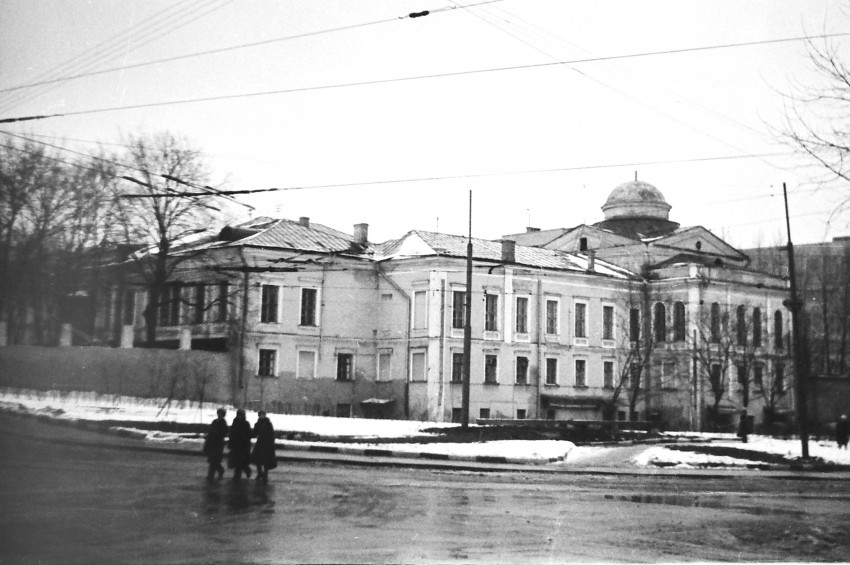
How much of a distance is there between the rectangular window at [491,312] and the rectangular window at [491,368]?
1492mm

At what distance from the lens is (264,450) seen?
19.7 metres

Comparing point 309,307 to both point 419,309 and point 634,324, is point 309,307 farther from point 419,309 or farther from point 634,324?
point 634,324

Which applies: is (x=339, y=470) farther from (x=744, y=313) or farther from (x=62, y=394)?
(x=744, y=313)

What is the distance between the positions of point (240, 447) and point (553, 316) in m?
37.2

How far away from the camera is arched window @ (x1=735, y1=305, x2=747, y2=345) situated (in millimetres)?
57728

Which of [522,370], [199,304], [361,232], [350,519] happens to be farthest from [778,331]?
[350,519]

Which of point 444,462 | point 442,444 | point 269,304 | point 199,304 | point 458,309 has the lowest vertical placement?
point 444,462

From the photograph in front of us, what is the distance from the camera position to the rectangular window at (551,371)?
54.7 metres

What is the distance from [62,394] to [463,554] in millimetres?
5975

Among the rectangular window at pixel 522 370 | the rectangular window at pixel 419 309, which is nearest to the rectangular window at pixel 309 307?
the rectangular window at pixel 419 309

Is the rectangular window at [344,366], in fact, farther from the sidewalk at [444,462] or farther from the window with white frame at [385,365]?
the sidewalk at [444,462]

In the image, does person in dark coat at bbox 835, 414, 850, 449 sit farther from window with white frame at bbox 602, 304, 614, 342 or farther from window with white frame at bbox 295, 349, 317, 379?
window with white frame at bbox 295, 349, 317, 379

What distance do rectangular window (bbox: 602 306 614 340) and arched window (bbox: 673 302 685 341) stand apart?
3969 millimetres

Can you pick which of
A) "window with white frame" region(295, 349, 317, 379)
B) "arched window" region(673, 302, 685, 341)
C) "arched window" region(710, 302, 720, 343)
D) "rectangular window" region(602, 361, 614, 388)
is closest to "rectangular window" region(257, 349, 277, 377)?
"window with white frame" region(295, 349, 317, 379)
